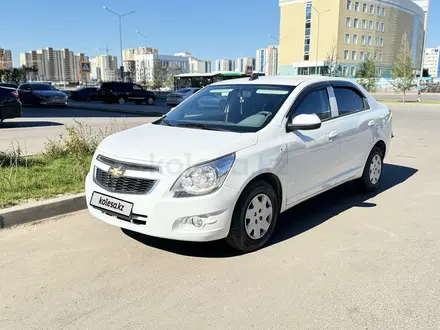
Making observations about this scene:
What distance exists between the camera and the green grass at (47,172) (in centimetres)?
526

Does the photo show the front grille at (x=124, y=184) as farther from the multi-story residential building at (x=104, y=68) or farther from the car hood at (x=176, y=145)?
the multi-story residential building at (x=104, y=68)

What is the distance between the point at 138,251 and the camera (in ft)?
13.3

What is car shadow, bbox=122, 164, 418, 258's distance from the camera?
13.4ft

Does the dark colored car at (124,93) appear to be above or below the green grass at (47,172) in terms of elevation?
above

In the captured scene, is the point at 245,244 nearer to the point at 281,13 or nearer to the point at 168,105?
the point at 168,105

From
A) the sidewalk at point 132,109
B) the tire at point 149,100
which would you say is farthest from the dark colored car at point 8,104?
the tire at point 149,100

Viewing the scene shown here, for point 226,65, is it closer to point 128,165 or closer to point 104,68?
point 104,68

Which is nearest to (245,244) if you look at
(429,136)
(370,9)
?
(429,136)

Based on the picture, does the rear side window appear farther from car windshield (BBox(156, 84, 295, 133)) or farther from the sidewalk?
the sidewalk

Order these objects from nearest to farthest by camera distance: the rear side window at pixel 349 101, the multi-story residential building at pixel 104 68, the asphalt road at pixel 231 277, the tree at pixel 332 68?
the asphalt road at pixel 231 277, the rear side window at pixel 349 101, the tree at pixel 332 68, the multi-story residential building at pixel 104 68

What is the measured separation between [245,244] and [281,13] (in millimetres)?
100712

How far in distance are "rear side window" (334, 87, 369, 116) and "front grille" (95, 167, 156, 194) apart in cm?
293

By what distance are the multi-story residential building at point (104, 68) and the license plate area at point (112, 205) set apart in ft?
363

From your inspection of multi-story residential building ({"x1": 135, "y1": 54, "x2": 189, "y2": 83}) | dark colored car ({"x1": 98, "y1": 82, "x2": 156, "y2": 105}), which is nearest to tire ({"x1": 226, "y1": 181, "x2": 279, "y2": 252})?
dark colored car ({"x1": 98, "y1": 82, "x2": 156, "y2": 105})
